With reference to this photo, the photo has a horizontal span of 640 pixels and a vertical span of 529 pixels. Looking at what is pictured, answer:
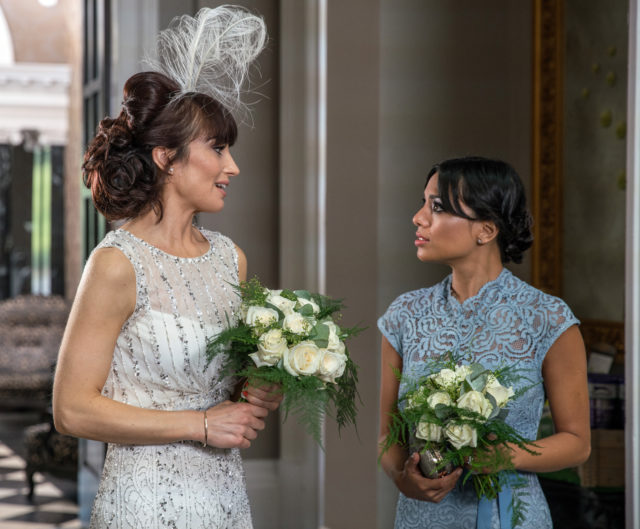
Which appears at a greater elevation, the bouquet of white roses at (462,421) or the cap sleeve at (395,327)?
the cap sleeve at (395,327)

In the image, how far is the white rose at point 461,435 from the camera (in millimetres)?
1857

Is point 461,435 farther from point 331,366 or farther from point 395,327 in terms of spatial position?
point 395,327

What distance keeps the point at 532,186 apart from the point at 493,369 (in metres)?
2.18

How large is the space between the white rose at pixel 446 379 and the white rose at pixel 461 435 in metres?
0.10

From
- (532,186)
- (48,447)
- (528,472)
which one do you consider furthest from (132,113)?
(48,447)

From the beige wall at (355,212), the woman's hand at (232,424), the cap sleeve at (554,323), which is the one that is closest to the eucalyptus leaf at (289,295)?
the woman's hand at (232,424)

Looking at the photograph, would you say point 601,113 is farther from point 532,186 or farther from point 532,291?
point 532,291

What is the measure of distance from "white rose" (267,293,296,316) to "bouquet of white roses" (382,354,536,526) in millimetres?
339

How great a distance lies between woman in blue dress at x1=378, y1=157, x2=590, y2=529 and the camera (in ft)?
6.84

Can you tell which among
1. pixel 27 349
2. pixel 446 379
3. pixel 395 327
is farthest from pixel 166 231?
pixel 27 349

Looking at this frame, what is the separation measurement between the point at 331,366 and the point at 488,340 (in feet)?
1.61

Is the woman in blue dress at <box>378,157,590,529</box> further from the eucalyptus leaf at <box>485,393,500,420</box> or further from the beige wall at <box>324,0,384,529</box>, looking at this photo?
the beige wall at <box>324,0,384,529</box>

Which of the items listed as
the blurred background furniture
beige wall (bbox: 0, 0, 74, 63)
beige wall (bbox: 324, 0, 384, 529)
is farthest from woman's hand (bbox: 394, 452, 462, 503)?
beige wall (bbox: 0, 0, 74, 63)

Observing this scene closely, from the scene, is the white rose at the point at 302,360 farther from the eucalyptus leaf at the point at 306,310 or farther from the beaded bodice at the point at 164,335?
the beaded bodice at the point at 164,335
